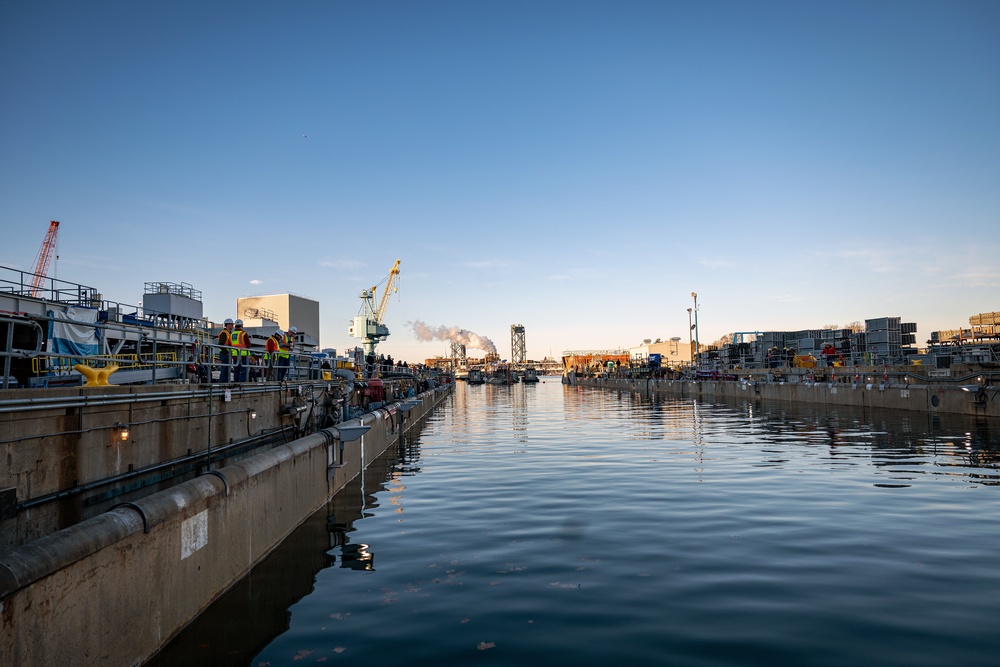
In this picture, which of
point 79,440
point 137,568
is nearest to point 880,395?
point 79,440

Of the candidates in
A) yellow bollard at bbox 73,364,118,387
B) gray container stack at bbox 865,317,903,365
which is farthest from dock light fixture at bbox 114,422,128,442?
gray container stack at bbox 865,317,903,365

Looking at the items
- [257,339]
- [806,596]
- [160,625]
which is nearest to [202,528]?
[160,625]

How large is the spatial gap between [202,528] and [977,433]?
1204 inches

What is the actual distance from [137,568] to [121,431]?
3343 mm

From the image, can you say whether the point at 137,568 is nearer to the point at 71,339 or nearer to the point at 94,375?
the point at 94,375

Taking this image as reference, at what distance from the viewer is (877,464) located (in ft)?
68.9

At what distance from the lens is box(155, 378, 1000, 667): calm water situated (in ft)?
25.2

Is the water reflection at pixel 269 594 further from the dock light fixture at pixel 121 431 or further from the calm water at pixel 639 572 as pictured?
the dock light fixture at pixel 121 431

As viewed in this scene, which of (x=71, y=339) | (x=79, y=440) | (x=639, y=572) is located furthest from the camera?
(x=71, y=339)

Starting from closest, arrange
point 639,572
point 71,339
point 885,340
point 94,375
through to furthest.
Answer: point 639,572 → point 94,375 → point 71,339 → point 885,340

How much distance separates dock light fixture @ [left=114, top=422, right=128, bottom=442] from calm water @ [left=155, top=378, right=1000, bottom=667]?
9.40ft

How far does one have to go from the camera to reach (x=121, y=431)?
9.91 metres

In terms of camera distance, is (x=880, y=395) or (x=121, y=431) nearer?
(x=121, y=431)

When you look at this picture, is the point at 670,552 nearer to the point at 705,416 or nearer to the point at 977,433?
the point at 977,433
